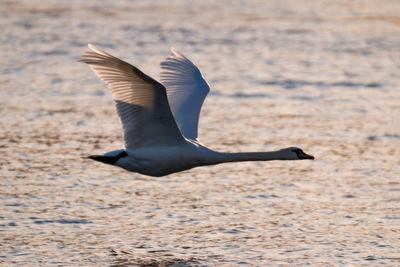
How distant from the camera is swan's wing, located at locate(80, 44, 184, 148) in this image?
21.6 feet

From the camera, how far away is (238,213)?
314 inches

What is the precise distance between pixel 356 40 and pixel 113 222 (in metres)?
10.4

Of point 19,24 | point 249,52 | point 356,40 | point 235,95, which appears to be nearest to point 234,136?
point 235,95

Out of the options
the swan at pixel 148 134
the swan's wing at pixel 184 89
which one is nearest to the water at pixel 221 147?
the swan at pixel 148 134

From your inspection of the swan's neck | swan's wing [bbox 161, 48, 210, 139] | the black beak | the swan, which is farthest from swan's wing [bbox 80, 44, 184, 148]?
swan's wing [bbox 161, 48, 210, 139]

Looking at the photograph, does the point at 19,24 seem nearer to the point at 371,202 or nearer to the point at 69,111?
the point at 69,111

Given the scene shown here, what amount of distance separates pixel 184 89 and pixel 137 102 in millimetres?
1538

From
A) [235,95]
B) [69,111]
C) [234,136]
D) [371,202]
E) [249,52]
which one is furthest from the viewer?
[249,52]

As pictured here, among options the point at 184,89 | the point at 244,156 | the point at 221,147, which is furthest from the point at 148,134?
the point at 221,147

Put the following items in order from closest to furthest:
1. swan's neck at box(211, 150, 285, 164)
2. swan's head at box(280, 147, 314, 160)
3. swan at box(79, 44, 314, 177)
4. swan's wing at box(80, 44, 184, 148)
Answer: swan's wing at box(80, 44, 184, 148), swan at box(79, 44, 314, 177), swan's neck at box(211, 150, 285, 164), swan's head at box(280, 147, 314, 160)

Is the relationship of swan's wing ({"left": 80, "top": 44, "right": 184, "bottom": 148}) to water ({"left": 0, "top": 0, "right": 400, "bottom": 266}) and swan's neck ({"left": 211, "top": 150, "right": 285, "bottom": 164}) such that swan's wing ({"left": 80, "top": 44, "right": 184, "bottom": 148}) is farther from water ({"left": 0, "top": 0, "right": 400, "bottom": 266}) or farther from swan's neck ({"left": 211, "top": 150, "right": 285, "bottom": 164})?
water ({"left": 0, "top": 0, "right": 400, "bottom": 266})

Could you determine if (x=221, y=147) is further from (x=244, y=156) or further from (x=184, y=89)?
(x=244, y=156)

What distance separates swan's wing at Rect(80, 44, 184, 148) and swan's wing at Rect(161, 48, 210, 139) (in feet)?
3.11

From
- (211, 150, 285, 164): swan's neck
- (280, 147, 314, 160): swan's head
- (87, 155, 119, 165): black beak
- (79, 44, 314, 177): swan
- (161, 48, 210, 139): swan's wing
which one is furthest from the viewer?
(161, 48, 210, 139): swan's wing
